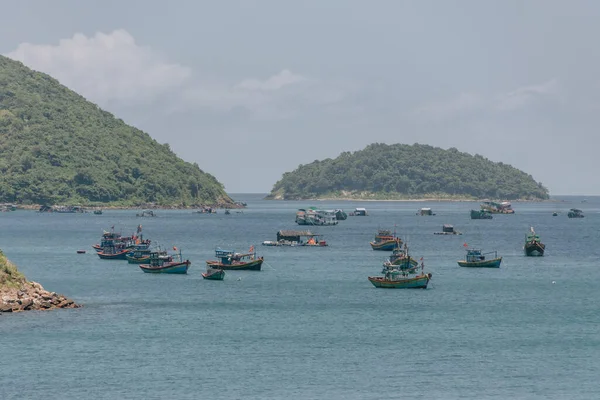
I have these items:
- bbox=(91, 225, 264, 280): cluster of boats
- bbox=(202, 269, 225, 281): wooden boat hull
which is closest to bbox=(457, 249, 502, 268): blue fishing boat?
bbox=(91, 225, 264, 280): cluster of boats

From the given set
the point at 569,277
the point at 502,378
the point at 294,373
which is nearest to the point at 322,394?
the point at 294,373

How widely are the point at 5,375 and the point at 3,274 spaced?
80.0 ft

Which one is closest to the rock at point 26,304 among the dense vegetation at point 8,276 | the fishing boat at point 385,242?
the dense vegetation at point 8,276

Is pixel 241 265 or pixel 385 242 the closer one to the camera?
pixel 241 265

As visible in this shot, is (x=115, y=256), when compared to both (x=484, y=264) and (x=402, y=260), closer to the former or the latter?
(x=402, y=260)

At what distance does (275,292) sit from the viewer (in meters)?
119

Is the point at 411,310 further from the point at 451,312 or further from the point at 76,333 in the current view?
the point at 76,333

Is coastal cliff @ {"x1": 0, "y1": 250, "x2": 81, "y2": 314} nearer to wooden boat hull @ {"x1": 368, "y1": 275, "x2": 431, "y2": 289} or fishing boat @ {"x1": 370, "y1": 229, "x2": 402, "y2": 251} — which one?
wooden boat hull @ {"x1": 368, "y1": 275, "x2": 431, "y2": 289}

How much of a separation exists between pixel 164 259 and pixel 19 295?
4563 cm

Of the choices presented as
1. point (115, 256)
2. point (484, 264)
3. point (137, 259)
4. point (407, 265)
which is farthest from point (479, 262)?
point (115, 256)

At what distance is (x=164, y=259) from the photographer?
458ft

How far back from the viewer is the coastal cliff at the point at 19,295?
306 feet

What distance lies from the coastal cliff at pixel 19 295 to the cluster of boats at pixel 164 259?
1407 inches

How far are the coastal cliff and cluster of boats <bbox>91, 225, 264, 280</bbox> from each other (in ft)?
117
